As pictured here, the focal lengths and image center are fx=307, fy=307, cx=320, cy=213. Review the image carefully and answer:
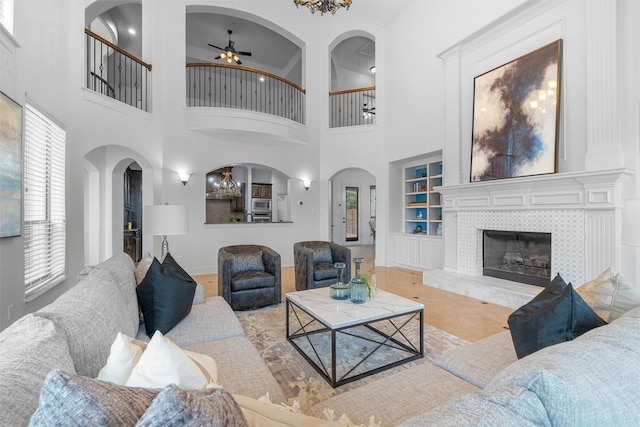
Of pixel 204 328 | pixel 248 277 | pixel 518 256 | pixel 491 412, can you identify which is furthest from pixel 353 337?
pixel 518 256

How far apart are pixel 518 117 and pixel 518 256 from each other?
6.47 ft

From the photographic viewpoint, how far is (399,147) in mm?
6488

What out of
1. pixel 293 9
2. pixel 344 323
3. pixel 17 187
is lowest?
pixel 344 323

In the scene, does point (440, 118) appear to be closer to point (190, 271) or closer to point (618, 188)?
point (618, 188)

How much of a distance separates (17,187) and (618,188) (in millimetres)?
Answer: 5961

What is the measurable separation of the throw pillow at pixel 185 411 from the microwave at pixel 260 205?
30.7 ft

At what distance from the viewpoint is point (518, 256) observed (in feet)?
14.7

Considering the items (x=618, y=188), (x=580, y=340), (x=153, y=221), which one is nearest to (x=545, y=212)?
(x=618, y=188)

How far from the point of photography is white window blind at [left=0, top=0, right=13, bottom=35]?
2648 millimetres

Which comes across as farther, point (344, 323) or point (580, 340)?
point (344, 323)

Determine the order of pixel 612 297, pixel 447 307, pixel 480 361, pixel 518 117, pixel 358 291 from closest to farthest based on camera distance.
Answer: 1. pixel 612 297
2. pixel 480 361
3. pixel 358 291
4. pixel 447 307
5. pixel 518 117

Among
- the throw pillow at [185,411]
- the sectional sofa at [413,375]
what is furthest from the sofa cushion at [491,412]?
the throw pillow at [185,411]

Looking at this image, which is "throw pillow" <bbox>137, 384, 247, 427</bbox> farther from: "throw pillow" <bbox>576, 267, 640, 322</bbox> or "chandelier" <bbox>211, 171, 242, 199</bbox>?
"chandelier" <bbox>211, 171, 242, 199</bbox>

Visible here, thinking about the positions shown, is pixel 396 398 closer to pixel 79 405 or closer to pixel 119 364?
pixel 119 364
